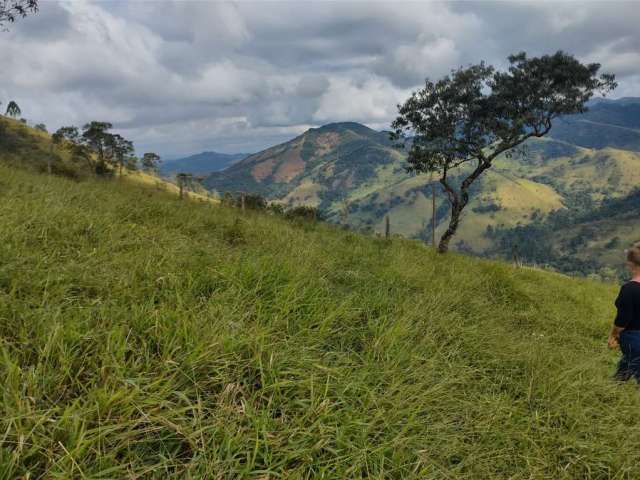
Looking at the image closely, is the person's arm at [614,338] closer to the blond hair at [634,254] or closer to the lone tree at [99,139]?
the blond hair at [634,254]

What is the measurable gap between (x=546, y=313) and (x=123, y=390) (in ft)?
35.2

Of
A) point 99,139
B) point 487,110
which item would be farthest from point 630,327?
point 99,139

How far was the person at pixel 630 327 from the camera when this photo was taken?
510 centimetres

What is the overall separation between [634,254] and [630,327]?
3.50 ft

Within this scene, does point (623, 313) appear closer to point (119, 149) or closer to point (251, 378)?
point (251, 378)

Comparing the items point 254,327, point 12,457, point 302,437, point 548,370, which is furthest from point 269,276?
point 548,370

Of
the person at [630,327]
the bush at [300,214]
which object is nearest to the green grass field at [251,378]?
the person at [630,327]

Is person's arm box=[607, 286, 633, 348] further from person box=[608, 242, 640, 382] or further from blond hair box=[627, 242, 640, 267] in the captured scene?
blond hair box=[627, 242, 640, 267]

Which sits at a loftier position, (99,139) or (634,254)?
(99,139)

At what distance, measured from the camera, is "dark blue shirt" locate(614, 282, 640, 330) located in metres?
5.11

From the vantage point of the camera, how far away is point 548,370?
14.8 feet

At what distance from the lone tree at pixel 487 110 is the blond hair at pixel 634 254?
17171mm

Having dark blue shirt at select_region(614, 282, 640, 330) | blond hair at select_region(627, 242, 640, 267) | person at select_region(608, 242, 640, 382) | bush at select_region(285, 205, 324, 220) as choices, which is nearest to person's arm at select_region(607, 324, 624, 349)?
person at select_region(608, 242, 640, 382)

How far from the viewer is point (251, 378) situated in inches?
116
